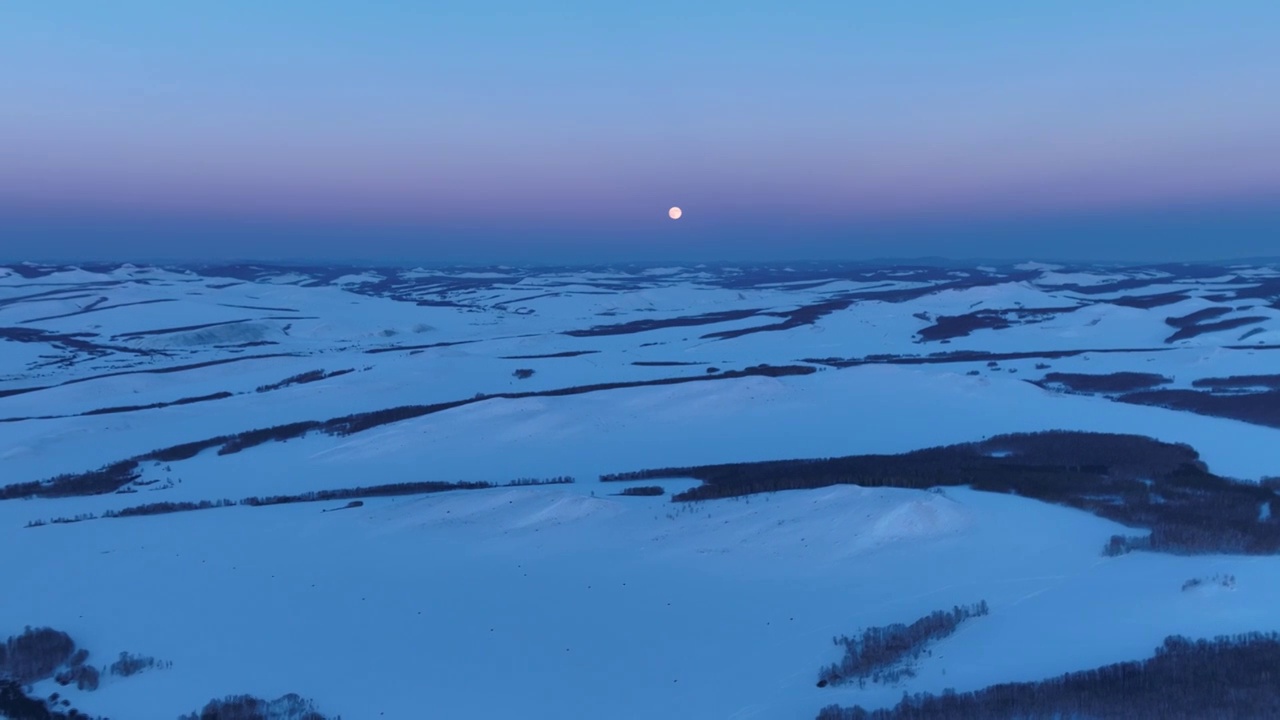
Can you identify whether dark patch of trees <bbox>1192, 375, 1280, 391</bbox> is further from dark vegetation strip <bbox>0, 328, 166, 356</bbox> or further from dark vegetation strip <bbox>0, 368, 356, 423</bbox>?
dark vegetation strip <bbox>0, 328, 166, 356</bbox>

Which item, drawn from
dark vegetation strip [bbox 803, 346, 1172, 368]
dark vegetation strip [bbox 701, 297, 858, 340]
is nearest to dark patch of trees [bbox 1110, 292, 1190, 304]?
dark vegetation strip [bbox 701, 297, 858, 340]

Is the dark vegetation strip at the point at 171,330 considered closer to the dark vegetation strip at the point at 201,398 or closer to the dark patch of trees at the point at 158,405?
the dark vegetation strip at the point at 201,398

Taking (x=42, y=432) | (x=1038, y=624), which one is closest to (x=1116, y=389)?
(x=1038, y=624)

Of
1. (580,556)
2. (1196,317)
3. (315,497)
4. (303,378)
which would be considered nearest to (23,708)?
(580,556)

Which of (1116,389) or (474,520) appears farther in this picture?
(1116,389)

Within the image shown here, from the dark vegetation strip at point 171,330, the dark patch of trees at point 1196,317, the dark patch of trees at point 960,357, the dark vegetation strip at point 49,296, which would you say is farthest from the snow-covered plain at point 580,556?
the dark vegetation strip at point 49,296

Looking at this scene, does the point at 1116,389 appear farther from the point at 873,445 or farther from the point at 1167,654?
the point at 1167,654
